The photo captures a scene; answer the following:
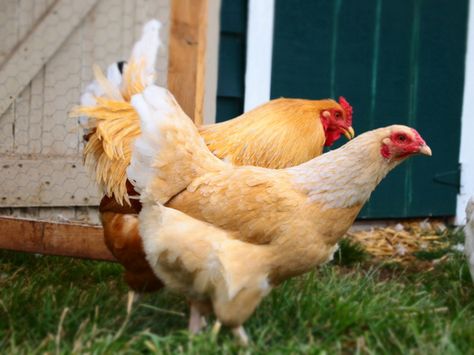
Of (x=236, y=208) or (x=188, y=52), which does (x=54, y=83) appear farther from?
(x=236, y=208)

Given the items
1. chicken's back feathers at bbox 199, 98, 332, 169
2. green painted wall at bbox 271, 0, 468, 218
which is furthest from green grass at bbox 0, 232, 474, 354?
green painted wall at bbox 271, 0, 468, 218

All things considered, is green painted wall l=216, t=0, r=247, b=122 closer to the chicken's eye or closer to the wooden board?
the wooden board

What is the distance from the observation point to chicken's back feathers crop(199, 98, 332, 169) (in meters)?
4.02

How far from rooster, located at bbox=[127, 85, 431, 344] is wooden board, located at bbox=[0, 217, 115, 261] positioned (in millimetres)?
1149

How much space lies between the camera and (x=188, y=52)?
4227 millimetres

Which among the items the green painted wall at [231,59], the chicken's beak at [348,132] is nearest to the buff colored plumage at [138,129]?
the chicken's beak at [348,132]

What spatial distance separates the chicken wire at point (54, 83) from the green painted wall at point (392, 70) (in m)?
1.17

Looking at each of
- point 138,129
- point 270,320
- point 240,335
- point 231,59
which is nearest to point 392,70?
point 231,59

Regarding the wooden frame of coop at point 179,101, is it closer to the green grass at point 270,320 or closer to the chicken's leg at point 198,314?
the green grass at point 270,320

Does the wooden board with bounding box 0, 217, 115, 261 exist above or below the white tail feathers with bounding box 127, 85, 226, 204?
below

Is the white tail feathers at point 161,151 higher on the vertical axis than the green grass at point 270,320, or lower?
higher

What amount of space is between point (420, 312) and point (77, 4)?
303 centimetres

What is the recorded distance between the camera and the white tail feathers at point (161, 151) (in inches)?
126

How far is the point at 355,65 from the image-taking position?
626 cm
